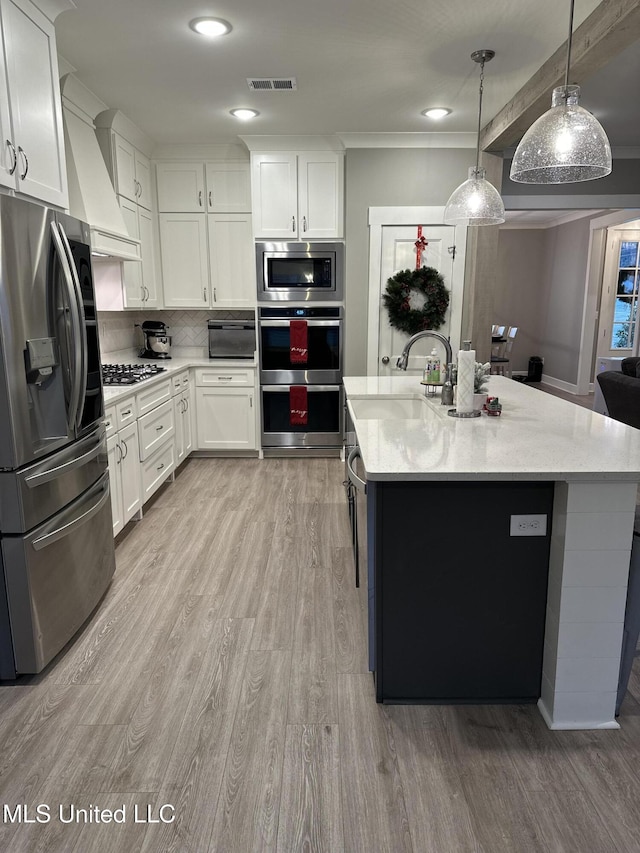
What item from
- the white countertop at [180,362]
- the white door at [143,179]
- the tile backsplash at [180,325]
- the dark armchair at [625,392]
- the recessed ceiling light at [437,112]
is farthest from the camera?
the tile backsplash at [180,325]

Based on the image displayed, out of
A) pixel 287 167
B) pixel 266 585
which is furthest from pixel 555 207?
pixel 266 585

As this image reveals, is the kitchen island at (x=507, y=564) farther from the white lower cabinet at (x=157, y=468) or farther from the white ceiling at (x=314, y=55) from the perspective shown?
the white lower cabinet at (x=157, y=468)

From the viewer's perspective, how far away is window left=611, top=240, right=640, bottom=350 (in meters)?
8.20

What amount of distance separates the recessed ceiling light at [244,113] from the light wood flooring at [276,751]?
3310mm

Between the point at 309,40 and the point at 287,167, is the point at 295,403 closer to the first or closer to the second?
the point at 287,167

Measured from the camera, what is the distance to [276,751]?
177 centimetres

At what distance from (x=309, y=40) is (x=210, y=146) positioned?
2.20m

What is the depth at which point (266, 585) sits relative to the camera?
2.85 meters

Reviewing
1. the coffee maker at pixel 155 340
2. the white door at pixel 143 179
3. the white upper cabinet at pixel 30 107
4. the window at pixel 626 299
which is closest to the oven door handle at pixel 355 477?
the white upper cabinet at pixel 30 107

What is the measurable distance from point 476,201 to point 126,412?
7.40 feet

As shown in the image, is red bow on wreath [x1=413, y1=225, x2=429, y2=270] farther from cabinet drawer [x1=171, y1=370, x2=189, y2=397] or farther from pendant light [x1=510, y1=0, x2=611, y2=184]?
pendant light [x1=510, y1=0, x2=611, y2=184]

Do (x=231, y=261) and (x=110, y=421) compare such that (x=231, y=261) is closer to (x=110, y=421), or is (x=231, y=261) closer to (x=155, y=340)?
(x=155, y=340)

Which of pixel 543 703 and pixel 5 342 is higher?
pixel 5 342

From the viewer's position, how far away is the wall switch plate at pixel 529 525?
1810mm
